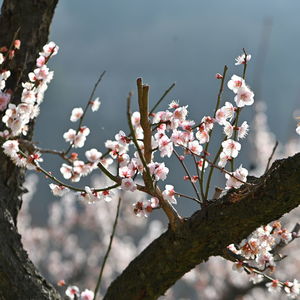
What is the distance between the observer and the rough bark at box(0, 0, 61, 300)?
96.9 inches

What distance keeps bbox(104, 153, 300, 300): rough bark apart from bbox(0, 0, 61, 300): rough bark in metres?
0.39

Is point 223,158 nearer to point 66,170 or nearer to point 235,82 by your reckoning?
point 235,82

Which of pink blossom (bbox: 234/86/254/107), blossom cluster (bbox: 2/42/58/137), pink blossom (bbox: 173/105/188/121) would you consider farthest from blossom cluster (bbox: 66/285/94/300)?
pink blossom (bbox: 234/86/254/107)

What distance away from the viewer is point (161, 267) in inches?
90.1

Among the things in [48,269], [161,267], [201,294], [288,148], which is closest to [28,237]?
[48,269]

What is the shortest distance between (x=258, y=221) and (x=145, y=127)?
0.58 metres

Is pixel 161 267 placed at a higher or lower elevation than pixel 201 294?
lower

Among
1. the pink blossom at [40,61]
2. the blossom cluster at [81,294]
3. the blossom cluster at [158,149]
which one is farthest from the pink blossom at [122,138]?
the blossom cluster at [81,294]

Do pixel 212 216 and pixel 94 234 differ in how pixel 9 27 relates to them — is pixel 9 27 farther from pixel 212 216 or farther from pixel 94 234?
pixel 94 234

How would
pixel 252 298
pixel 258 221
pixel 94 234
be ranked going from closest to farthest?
1. pixel 258 221
2. pixel 252 298
3. pixel 94 234

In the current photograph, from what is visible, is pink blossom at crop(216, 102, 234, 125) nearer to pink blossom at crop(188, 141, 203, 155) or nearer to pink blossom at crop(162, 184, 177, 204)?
pink blossom at crop(188, 141, 203, 155)

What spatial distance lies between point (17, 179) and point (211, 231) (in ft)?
4.52

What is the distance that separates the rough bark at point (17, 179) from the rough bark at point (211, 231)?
39 centimetres

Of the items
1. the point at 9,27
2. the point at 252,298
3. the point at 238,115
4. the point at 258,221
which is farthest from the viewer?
the point at 252,298
